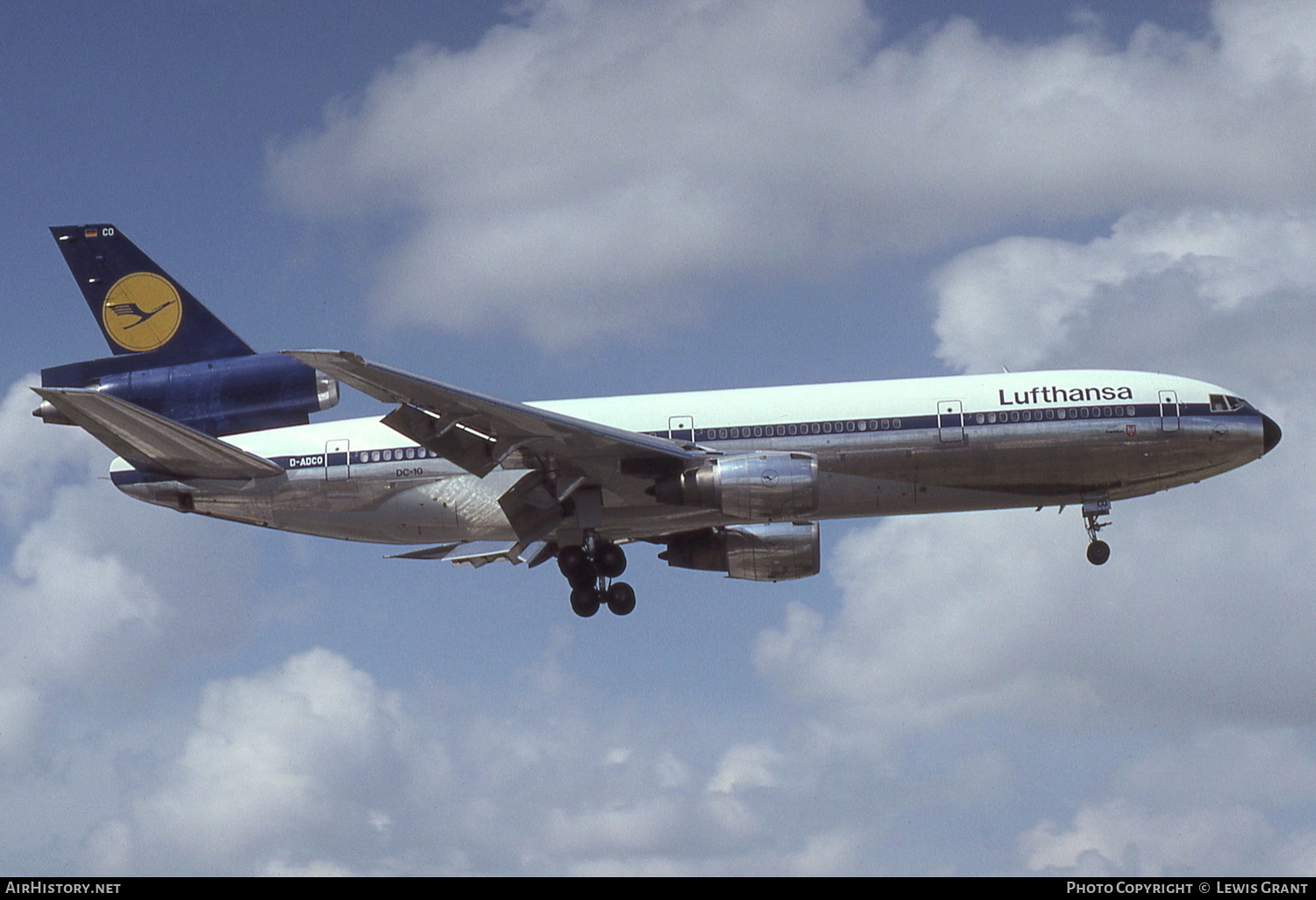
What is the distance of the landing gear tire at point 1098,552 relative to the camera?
38.6m

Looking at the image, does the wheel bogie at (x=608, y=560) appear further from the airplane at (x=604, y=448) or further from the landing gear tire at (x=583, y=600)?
the landing gear tire at (x=583, y=600)

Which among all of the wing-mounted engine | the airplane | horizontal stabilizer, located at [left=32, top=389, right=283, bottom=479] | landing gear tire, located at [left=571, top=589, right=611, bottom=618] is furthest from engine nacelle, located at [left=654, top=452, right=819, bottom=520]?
horizontal stabilizer, located at [left=32, top=389, right=283, bottom=479]

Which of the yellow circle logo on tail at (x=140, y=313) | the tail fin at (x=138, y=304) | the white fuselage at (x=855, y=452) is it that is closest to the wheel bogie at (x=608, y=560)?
the white fuselage at (x=855, y=452)

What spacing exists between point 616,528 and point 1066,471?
1105cm

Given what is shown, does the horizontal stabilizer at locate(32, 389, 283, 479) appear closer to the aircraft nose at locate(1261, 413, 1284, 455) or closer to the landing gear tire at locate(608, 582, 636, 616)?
the landing gear tire at locate(608, 582, 636, 616)

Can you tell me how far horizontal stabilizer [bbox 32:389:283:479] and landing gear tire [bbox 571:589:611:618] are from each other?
7.89 meters

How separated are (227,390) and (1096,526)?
21.6 m

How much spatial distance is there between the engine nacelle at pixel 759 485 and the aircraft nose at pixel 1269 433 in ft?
37.8

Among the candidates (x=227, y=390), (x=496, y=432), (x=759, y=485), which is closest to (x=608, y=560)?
(x=496, y=432)

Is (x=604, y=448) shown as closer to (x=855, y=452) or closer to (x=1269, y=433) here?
(x=855, y=452)

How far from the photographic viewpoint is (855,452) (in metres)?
36.4

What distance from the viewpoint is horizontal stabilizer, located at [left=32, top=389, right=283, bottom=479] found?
34.5 metres

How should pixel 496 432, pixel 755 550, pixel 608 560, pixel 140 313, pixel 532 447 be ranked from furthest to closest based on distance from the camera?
pixel 755 550 < pixel 140 313 < pixel 608 560 < pixel 532 447 < pixel 496 432
